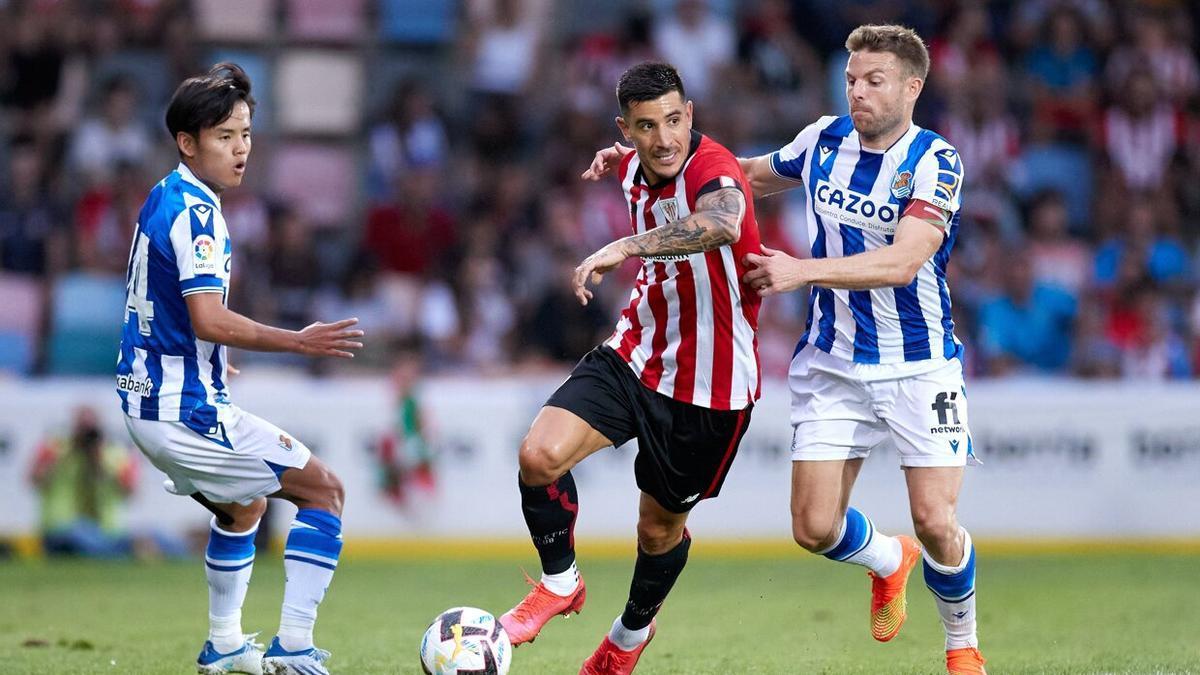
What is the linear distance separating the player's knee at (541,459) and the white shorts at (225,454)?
925 millimetres

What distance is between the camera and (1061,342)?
13.9m

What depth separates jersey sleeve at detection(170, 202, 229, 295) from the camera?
5945mm

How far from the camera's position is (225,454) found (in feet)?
20.1

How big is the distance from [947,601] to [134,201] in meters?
9.86

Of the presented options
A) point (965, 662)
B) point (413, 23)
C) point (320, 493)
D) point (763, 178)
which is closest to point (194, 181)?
point (320, 493)

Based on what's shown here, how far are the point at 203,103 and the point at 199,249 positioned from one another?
0.60 meters

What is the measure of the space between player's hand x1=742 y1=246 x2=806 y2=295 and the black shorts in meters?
0.76

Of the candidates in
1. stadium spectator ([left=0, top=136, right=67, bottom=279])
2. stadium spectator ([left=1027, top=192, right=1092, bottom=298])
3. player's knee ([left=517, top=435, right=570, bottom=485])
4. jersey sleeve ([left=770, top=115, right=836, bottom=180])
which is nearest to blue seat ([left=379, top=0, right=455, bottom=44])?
stadium spectator ([left=0, top=136, right=67, bottom=279])

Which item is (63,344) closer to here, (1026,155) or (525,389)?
(525,389)

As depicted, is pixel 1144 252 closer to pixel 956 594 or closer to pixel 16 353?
pixel 956 594

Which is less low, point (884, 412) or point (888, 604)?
point (884, 412)

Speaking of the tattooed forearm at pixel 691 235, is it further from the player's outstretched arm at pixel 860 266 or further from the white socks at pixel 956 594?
the white socks at pixel 956 594

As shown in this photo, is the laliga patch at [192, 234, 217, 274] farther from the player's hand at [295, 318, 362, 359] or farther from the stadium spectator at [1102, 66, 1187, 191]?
the stadium spectator at [1102, 66, 1187, 191]

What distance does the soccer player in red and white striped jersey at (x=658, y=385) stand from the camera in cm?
612
